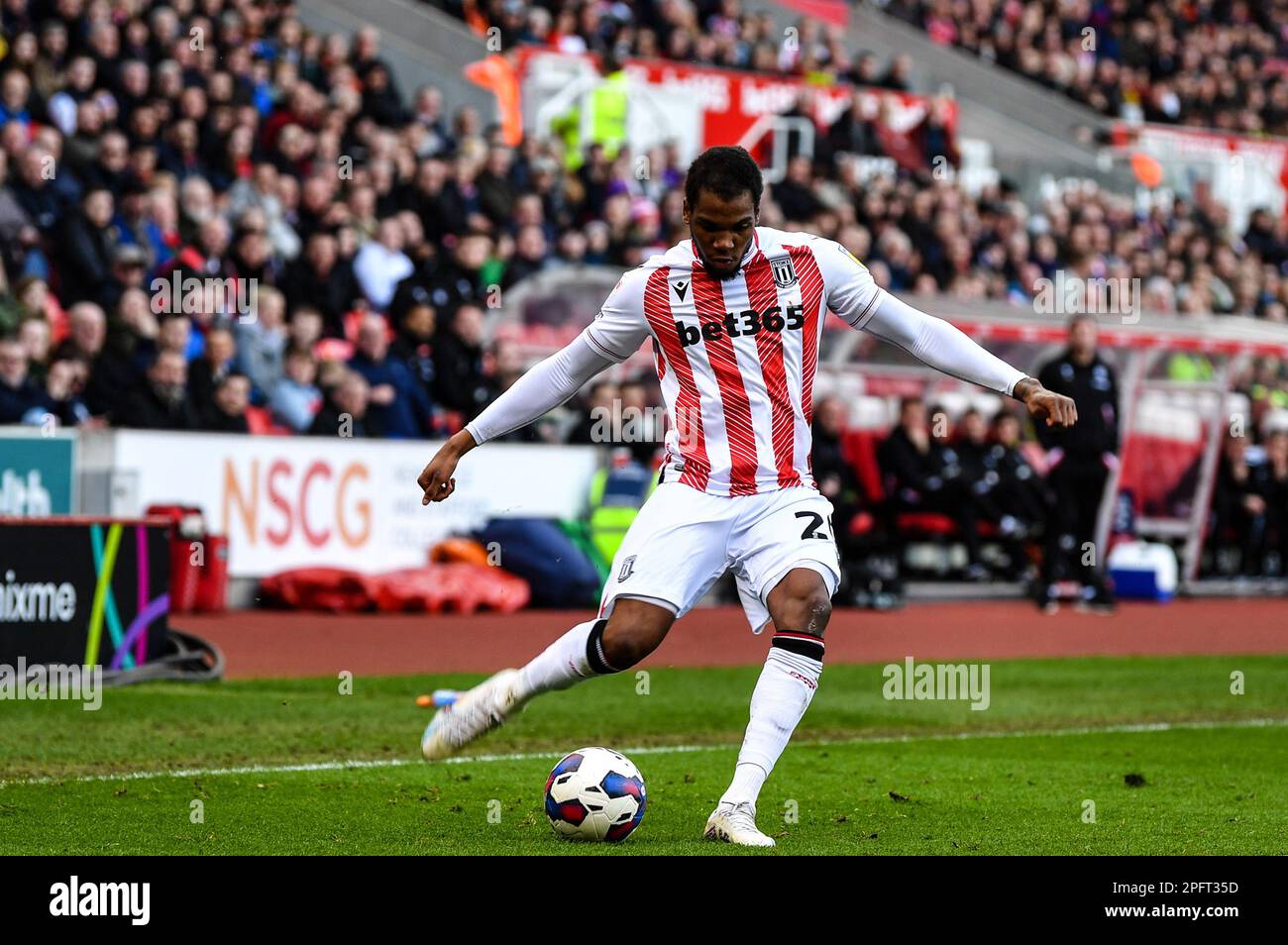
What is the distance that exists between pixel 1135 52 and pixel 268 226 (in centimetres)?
2085

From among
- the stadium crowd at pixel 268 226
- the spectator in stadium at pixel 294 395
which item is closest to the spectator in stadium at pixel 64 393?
the stadium crowd at pixel 268 226

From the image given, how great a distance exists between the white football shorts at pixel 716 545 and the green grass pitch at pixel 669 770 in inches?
32.6

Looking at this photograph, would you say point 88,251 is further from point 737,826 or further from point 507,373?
point 737,826

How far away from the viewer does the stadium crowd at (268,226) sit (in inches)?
620

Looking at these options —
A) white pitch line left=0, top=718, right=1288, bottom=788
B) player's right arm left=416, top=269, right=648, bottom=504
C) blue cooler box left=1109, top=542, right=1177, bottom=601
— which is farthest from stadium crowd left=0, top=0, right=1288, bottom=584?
player's right arm left=416, top=269, right=648, bottom=504

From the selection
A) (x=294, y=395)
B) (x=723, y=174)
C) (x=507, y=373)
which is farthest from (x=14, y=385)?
(x=723, y=174)

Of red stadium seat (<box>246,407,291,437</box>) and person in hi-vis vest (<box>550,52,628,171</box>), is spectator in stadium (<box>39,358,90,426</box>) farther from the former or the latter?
person in hi-vis vest (<box>550,52,628,171</box>)

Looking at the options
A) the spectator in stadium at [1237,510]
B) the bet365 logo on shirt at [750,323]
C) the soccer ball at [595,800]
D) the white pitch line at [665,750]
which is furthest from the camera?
the spectator in stadium at [1237,510]

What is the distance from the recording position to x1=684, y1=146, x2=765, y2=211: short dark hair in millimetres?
6648

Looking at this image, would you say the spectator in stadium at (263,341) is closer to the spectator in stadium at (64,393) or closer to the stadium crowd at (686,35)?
the spectator in stadium at (64,393)

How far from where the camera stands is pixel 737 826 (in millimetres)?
6500

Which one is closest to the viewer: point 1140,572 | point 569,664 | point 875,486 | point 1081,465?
point 569,664
